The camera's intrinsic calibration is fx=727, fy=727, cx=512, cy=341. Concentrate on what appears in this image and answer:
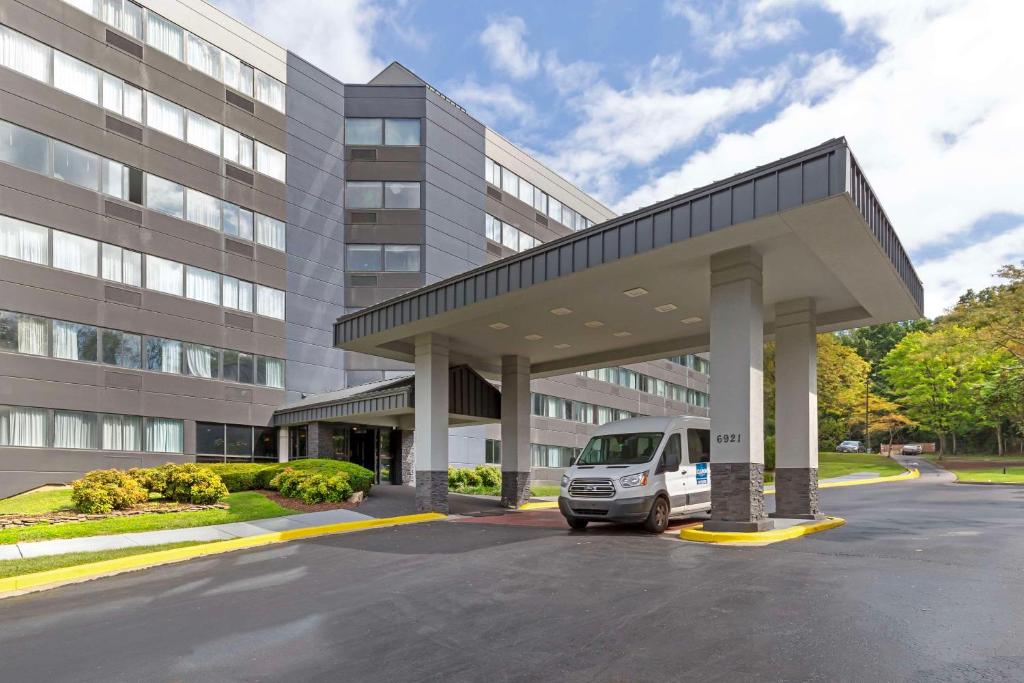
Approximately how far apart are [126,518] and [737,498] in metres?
13.0

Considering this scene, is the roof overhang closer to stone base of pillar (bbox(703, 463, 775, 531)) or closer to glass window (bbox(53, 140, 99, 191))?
stone base of pillar (bbox(703, 463, 775, 531))

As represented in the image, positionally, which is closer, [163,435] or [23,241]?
[23,241]

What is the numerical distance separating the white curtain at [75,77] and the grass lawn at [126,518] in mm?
14527

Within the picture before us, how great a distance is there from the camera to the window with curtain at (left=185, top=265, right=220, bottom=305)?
29.7m

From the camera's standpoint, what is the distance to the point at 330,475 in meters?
20.2

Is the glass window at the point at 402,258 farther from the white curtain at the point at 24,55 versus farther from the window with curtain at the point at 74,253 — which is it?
the white curtain at the point at 24,55

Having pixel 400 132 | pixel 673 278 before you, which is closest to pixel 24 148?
pixel 400 132

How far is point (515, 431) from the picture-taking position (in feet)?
77.4

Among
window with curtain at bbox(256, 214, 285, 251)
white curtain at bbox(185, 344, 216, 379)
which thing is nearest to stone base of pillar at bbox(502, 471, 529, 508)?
white curtain at bbox(185, 344, 216, 379)

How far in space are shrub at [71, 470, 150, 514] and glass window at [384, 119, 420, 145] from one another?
24432 mm

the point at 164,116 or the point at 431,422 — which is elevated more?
the point at 164,116

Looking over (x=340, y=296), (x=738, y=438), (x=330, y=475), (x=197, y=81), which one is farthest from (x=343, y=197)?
(x=738, y=438)

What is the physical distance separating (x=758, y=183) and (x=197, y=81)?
26942 millimetres

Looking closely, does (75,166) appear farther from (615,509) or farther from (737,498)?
(737,498)
